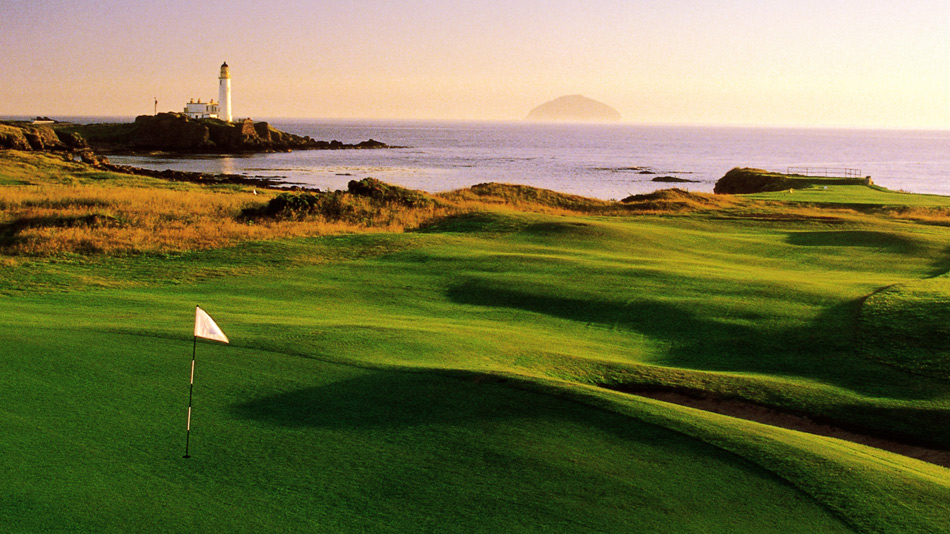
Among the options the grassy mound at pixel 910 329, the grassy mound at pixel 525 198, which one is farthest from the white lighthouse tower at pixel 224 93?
the grassy mound at pixel 910 329

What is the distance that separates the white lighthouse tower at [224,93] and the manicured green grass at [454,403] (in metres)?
162

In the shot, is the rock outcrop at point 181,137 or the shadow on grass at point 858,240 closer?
the shadow on grass at point 858,240

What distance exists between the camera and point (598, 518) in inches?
275

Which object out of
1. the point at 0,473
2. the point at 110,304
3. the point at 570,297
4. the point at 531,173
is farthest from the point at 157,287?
the point at 531,173

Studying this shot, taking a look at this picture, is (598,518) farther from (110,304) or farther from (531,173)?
(531,173)

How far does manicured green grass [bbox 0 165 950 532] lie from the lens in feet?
23.2

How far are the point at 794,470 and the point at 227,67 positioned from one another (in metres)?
183

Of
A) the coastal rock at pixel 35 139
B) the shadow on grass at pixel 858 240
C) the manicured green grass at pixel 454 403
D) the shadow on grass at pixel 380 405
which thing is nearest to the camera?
the manicured green grass at pixel 454 403

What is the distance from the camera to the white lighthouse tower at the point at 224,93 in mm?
175375

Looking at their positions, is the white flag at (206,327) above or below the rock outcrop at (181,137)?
below

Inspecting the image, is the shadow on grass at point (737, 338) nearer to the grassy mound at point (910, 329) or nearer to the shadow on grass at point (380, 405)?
the grassy mound at point (910, 329)

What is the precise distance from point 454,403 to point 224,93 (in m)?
179

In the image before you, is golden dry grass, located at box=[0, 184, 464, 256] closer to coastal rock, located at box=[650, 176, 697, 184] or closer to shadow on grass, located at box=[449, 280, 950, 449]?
shadow on grass, located at box=[449, 280, 950, 449]

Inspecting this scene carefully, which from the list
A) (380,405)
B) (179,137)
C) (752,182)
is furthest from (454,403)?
(179,137)
